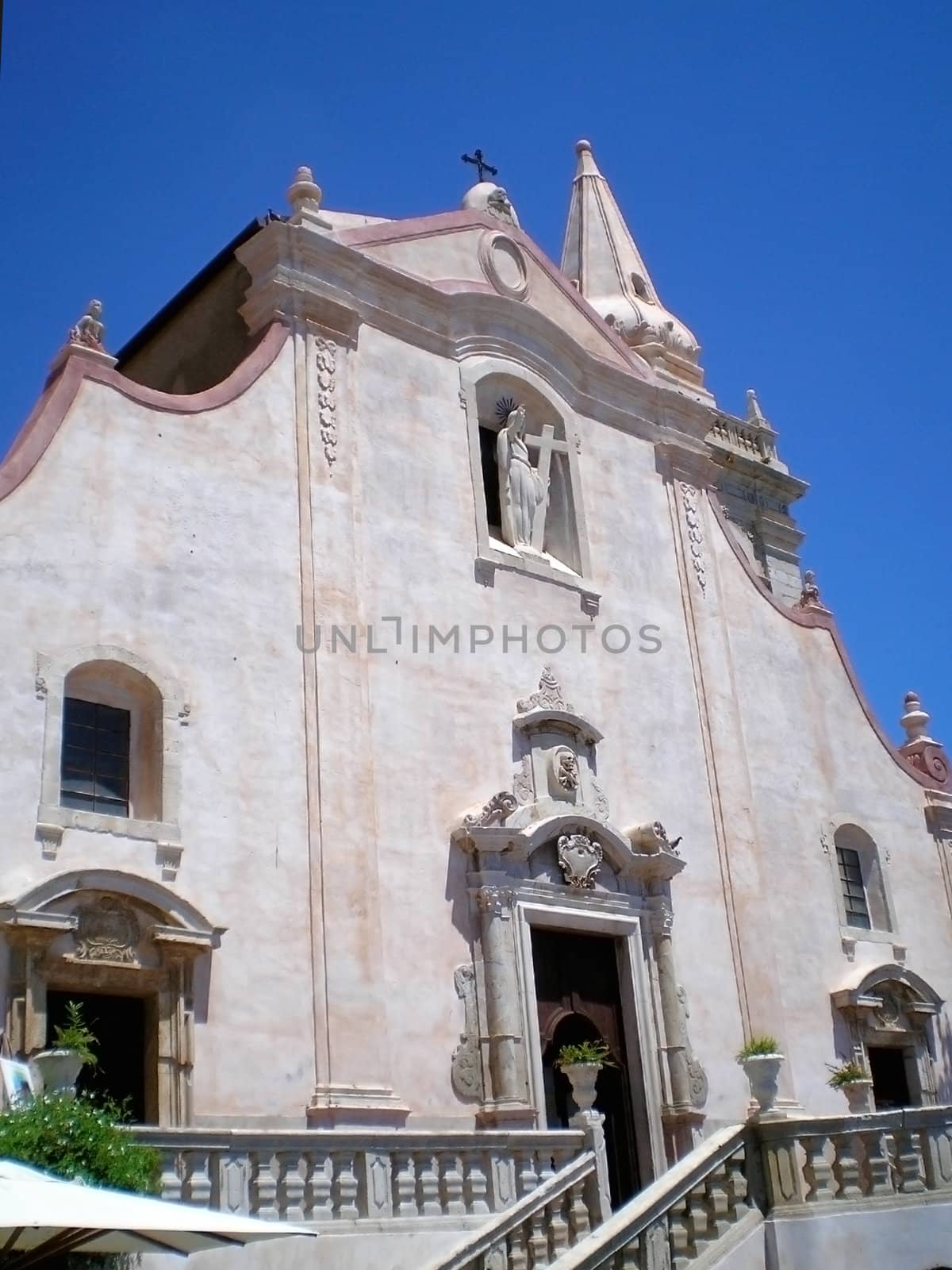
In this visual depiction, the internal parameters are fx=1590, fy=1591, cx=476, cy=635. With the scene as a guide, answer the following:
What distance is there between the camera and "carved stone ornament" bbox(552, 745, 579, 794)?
58.9ft

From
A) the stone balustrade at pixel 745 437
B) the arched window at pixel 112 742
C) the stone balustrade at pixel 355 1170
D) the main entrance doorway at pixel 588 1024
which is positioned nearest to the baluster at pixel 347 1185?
the stone balustrade at pixel 355 1170

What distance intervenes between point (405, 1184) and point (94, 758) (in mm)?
4851

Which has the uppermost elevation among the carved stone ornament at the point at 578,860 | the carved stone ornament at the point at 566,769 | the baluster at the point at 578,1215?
the carved stone ornament at the point at 566,769

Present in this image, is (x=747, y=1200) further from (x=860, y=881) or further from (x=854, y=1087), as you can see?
(x=860, y=881)

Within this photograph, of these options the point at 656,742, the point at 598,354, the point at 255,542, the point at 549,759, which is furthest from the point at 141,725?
the point at 598,354

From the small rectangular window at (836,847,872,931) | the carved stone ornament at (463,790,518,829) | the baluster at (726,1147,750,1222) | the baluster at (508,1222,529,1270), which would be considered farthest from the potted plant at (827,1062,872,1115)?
the baluster at (508,1222,529,1270)

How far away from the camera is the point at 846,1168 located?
12.5 meters

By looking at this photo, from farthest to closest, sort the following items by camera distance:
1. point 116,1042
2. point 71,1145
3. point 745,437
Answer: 1. point 745,437
2. point 116,1042
3. point 71,1145

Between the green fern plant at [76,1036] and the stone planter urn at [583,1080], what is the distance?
4.25m

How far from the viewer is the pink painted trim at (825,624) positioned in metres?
22.8

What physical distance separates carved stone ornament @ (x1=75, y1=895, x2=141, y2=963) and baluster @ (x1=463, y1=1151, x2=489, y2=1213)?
335 centimetres

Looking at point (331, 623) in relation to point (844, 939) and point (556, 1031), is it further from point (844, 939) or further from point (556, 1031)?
point (844, 939)

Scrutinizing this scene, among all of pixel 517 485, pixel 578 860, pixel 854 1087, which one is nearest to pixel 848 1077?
pixel 854 1087

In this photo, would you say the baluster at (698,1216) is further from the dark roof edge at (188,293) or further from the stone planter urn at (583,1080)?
the dark roof edge at (188,293)
